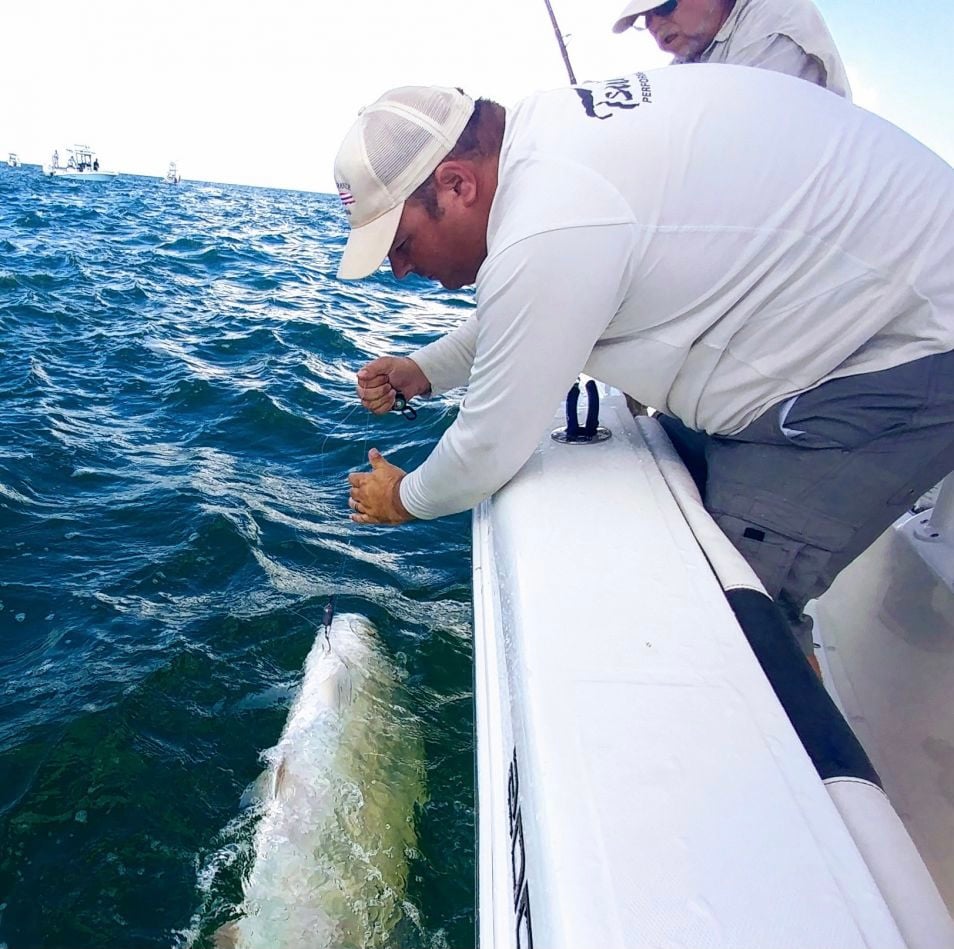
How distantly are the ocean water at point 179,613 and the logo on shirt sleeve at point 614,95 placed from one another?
7.11 feet

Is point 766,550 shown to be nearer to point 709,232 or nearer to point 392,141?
point 709,232

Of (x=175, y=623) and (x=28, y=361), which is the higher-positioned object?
(x=175, y=623)

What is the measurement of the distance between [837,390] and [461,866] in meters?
1.82

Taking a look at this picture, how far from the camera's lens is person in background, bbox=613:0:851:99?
250 cm

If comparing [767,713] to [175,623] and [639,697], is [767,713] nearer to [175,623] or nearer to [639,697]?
[639,697]

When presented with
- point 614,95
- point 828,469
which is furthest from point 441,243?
point 828,469

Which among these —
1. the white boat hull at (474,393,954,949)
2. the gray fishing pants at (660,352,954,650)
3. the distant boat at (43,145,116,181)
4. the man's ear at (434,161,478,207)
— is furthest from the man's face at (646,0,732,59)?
the distant boat at (43,145,116,181)

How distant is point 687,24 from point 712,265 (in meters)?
1.67

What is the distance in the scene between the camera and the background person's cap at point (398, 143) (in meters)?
1.68

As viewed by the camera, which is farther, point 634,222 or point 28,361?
point 28,361

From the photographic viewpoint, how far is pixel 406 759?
268 cm

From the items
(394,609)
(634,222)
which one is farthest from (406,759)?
(634,222)

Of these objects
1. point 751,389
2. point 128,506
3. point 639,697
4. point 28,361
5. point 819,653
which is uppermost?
point 751,389

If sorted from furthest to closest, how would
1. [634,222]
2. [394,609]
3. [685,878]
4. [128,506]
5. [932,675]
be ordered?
[128,506]
[394,609]
[932,675]
[634,222]
[685,878]
